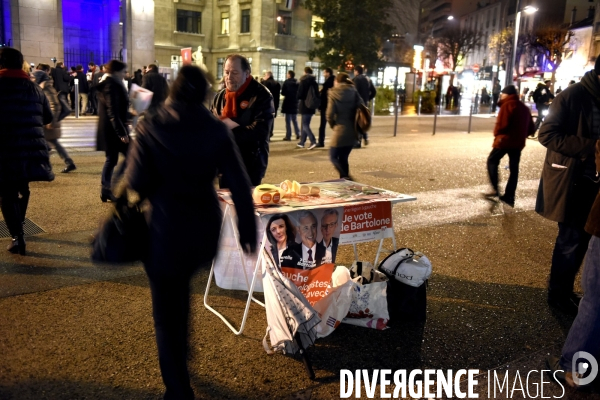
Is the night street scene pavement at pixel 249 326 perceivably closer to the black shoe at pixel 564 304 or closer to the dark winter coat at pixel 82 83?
the black shoe at pixel 564 304

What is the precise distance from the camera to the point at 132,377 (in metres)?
3.53

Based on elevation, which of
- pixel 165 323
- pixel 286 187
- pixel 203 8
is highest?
pixel 203 8

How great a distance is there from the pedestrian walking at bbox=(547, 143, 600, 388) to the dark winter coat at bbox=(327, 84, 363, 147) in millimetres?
5465

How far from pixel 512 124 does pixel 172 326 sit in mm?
7145

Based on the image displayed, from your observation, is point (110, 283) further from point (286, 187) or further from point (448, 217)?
point (448, 217)

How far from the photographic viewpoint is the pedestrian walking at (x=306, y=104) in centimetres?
1510

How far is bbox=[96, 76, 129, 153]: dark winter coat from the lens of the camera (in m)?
7.44

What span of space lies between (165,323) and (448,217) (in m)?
5.70

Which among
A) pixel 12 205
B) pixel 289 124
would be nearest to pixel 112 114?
pixel 12 205

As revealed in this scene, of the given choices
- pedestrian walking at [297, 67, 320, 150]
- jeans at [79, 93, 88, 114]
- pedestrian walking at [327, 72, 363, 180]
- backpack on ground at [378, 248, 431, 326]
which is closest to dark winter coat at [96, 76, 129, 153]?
pedestrian walking at [327, 72, 363, 180]

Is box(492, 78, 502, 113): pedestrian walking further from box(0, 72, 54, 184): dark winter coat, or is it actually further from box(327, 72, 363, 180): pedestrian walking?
box(0, 72, 54, 184): dark winter coat

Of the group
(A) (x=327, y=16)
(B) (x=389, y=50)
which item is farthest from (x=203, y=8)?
(B) (x=389, y=50)

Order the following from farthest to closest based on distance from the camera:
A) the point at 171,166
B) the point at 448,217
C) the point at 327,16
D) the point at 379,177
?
the point at 327,16 → the point at 379,177 → the point at 448,217 → the point at 171,166

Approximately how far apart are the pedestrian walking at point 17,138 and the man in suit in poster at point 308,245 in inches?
115
